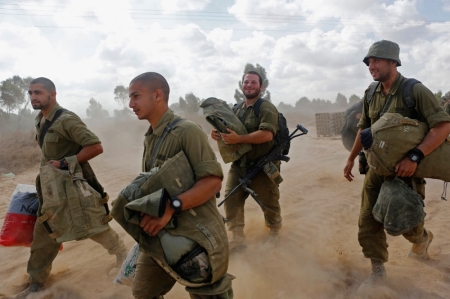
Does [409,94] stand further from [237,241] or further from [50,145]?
[50,145]

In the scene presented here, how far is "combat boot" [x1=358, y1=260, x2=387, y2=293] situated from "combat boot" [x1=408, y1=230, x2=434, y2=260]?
0.60 m

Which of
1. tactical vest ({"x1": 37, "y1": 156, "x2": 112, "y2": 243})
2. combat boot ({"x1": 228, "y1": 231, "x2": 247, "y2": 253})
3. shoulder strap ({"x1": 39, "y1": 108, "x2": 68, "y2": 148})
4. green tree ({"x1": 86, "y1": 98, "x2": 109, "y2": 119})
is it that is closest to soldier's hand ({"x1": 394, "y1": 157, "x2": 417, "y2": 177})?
combat boot ({"x1": 228, "y1": 231, "x2": 247, "y2": 253})

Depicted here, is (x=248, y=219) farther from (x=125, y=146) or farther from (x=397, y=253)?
(x=125, y=146)

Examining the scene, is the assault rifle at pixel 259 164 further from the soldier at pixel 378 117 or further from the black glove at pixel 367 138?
the black glove at pixel 367 138

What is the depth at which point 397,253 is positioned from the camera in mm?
3859

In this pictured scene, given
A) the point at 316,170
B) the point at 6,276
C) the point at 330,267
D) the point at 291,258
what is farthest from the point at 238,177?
the point at 316,170

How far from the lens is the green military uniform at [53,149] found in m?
3.43

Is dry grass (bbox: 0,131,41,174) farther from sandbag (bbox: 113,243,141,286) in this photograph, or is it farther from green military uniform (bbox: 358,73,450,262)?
green military uniform (bbox: 358,73,450,262)

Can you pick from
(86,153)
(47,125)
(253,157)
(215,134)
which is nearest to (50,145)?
(47,125)

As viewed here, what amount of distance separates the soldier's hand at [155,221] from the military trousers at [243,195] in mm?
2450

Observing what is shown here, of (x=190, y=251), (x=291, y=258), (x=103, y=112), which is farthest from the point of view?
(x=103, y=112)

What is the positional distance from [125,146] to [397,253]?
59.3 feet

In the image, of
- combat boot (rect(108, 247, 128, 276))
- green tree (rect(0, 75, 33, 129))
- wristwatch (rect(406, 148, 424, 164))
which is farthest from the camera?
green tree (rect(0, 75, 33, 129))

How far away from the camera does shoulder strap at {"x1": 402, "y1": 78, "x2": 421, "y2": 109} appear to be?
111 inches
